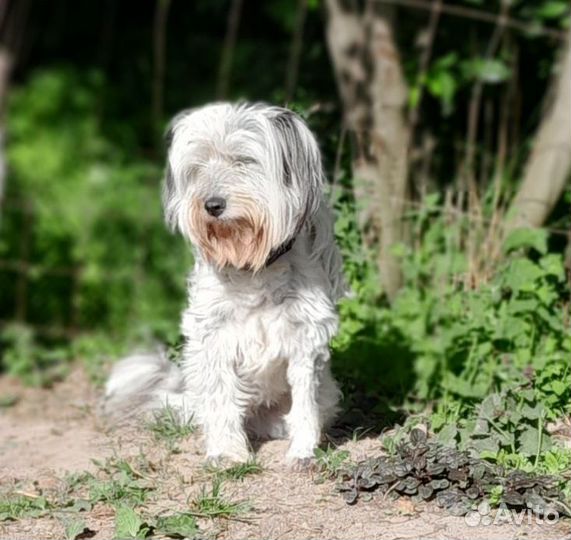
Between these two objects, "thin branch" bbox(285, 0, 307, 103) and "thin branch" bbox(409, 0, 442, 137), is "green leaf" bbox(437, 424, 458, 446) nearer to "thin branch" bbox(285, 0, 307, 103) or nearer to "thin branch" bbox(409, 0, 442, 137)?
"thin branch" bbox(409, 0, 442, 137)

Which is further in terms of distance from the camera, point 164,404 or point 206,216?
point 164,404

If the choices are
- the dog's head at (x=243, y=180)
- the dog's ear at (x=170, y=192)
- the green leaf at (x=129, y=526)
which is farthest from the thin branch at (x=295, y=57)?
the green leaf at (x=129, y=526)

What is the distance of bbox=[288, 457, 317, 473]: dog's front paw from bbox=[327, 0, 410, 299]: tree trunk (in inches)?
73.9

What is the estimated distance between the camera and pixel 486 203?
663 cm

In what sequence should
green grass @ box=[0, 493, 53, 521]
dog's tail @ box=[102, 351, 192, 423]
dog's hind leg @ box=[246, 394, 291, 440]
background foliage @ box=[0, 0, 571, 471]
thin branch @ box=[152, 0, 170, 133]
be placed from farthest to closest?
thin branch @ box=[152, 0, 170, 133], background foliage @ box=[0, 0, 571, 471], dog's tail @ box=[102, 351, 192, 423], dog's hind leg @ box=[246, 394, 291, 440], green grass @ box=[0, 493, 53, 521]

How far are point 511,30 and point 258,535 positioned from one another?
4634 mm

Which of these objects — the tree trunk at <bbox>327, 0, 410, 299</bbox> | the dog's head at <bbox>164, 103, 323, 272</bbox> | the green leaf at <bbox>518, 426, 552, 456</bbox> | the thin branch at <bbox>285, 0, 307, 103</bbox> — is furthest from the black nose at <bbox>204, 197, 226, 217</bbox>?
the thin branch at <bbox>285, 0, 307, 103</bbox>

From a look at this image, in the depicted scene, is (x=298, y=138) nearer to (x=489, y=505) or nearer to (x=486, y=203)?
(x=489, y=505)

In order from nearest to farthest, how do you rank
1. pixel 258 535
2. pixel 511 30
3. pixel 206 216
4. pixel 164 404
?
pixel 258 535, pixel 206 216, pixel 164 404, pixel 511 30

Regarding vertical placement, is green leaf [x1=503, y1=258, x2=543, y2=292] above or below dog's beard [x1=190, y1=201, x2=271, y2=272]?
below

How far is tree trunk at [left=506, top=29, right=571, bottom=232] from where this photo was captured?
6281 millimetres

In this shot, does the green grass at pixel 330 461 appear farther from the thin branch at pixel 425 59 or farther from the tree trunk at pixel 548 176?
the thin branch at pixel 425 59

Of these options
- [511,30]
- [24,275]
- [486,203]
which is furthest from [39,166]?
[486,203]

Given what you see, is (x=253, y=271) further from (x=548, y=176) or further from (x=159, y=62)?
(x=159, y=62)
